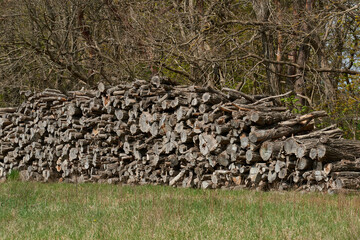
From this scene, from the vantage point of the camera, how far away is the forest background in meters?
Result: 13.1

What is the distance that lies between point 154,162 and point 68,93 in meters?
3.63

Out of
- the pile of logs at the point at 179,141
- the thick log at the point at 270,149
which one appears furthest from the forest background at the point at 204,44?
the thick log at the point at 270,149

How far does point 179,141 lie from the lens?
9.52 m

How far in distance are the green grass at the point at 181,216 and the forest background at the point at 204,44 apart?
6010 mm

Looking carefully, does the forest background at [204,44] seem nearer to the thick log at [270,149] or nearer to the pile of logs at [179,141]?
the pile of logs at [179,141]

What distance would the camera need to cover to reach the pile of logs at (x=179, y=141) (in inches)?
321

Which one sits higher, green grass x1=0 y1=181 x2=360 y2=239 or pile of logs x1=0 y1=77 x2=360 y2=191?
pile of logs x1=0 y1=77 x2=360 y2=191

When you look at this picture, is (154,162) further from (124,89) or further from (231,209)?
(231,209)

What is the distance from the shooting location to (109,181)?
10656 millimetres

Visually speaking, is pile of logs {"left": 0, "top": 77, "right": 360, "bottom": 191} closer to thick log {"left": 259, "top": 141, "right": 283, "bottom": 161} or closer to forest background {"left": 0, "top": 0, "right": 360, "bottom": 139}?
thick log {"left": 259, "top": 141, "right": 283, "bottom": 161}

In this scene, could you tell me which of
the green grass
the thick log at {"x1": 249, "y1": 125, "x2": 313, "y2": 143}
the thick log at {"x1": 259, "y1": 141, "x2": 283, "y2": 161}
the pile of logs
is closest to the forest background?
the pile of logs

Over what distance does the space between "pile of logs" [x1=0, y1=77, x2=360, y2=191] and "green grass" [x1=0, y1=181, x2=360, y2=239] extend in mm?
809

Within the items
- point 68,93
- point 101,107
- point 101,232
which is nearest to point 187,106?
point 101,107

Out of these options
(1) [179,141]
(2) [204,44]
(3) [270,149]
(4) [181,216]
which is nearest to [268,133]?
(3) [270,149]
